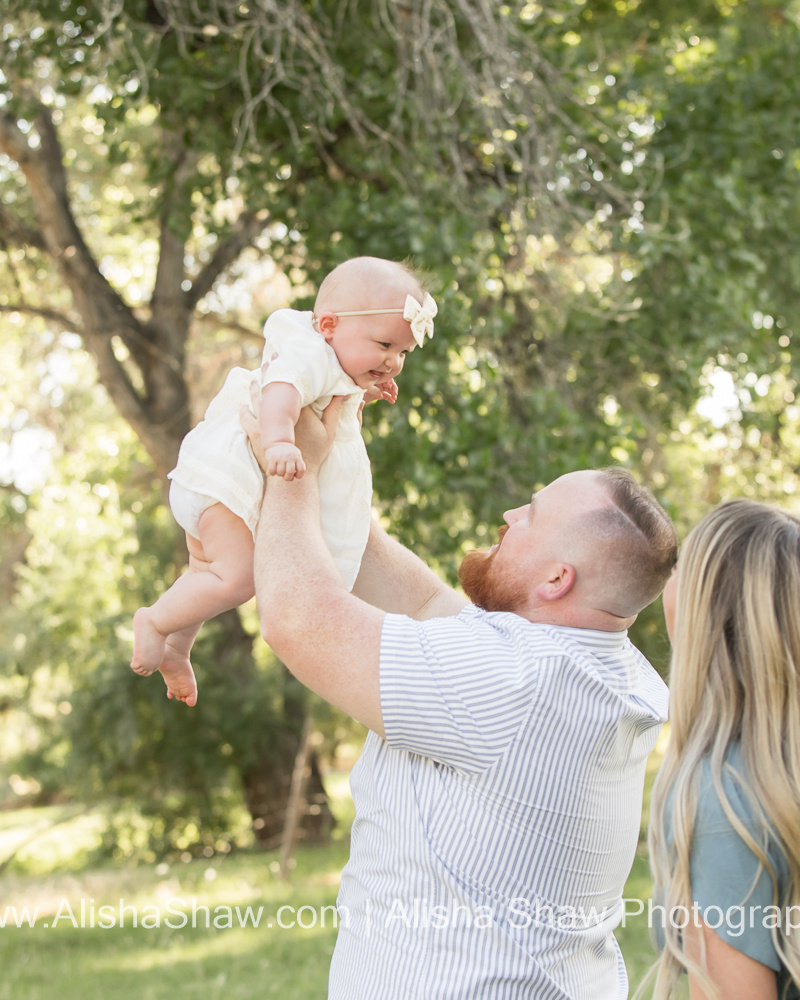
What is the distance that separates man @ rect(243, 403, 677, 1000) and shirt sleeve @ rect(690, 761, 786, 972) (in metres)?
0.21

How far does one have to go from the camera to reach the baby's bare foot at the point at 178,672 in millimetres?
2158

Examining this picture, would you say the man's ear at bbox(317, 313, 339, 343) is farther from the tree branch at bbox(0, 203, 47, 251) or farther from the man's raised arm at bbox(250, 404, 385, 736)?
the tree branch at bbox(0, 203, 47, 251)

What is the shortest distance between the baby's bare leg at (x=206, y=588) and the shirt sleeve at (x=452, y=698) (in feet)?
1.69

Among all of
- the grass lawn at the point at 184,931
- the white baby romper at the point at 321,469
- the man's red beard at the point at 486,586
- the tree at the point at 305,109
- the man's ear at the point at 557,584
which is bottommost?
the grass lawn at the point at 184,931

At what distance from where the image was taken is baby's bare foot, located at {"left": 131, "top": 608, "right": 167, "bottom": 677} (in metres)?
2.02

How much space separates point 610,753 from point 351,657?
450 mm

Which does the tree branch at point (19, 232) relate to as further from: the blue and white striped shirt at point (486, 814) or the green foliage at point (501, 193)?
the blue and white striped shirt at point (486, 814)

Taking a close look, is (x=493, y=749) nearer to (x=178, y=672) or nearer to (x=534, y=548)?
(x=534, y=548)

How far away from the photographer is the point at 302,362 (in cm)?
191

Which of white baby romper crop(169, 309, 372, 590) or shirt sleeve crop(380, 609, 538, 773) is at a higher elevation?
white baby romper crop(169, 309, 372, 590)

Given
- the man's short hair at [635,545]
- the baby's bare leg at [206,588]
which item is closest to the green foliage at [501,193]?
the baby's bare leg at [206,588]

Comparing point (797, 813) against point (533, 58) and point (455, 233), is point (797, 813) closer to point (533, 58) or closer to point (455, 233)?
point (455, 233)

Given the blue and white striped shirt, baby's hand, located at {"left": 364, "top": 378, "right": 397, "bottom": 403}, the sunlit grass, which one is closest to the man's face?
the blue and white striped shirt

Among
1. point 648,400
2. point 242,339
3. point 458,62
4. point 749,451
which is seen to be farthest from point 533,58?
point 242,339
